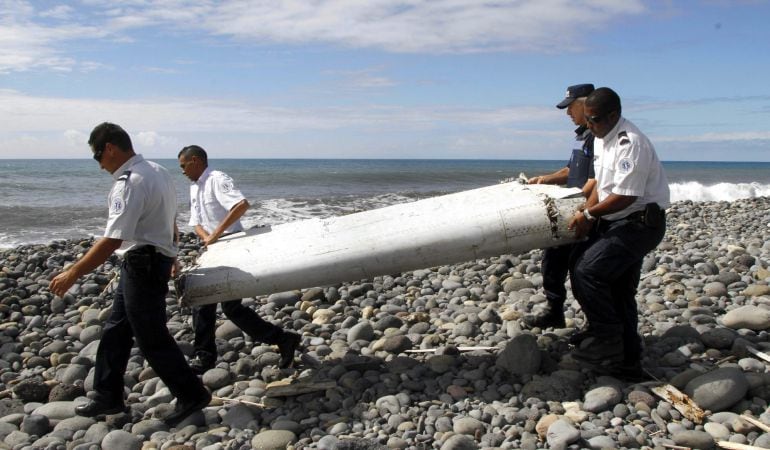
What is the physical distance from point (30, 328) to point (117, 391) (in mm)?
3018

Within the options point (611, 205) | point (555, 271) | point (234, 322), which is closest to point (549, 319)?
point (555, 271)

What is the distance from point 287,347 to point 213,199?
1.31 metres

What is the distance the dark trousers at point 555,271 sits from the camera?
5.15 meters

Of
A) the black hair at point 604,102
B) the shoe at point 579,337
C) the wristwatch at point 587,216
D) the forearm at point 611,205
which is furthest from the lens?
the shoe at point 579,337

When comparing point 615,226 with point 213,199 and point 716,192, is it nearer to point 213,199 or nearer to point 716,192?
point 213,199

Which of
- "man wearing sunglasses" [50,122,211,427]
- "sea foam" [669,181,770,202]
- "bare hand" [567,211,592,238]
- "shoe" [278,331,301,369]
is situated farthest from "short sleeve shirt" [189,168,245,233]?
"sea foam" [669,181,770,202]

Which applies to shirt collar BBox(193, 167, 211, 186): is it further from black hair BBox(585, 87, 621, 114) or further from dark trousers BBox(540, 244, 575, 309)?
black hair BBox(585, 87, 621, 114)

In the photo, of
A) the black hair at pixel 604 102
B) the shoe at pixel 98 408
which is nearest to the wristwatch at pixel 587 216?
the black hair at pixel 604 102

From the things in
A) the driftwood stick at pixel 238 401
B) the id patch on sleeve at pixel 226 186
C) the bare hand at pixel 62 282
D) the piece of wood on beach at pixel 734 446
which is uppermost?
the id patch on sleeve at pixel 226 186

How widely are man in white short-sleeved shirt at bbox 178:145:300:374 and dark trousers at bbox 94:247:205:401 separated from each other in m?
0.78

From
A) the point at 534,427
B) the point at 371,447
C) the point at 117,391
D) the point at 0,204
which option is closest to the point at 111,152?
the point at 117,391

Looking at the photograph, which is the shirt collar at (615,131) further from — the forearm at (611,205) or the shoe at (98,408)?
the shoe at (98,408)

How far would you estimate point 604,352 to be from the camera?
4.27m

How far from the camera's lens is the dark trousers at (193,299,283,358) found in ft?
16.5
